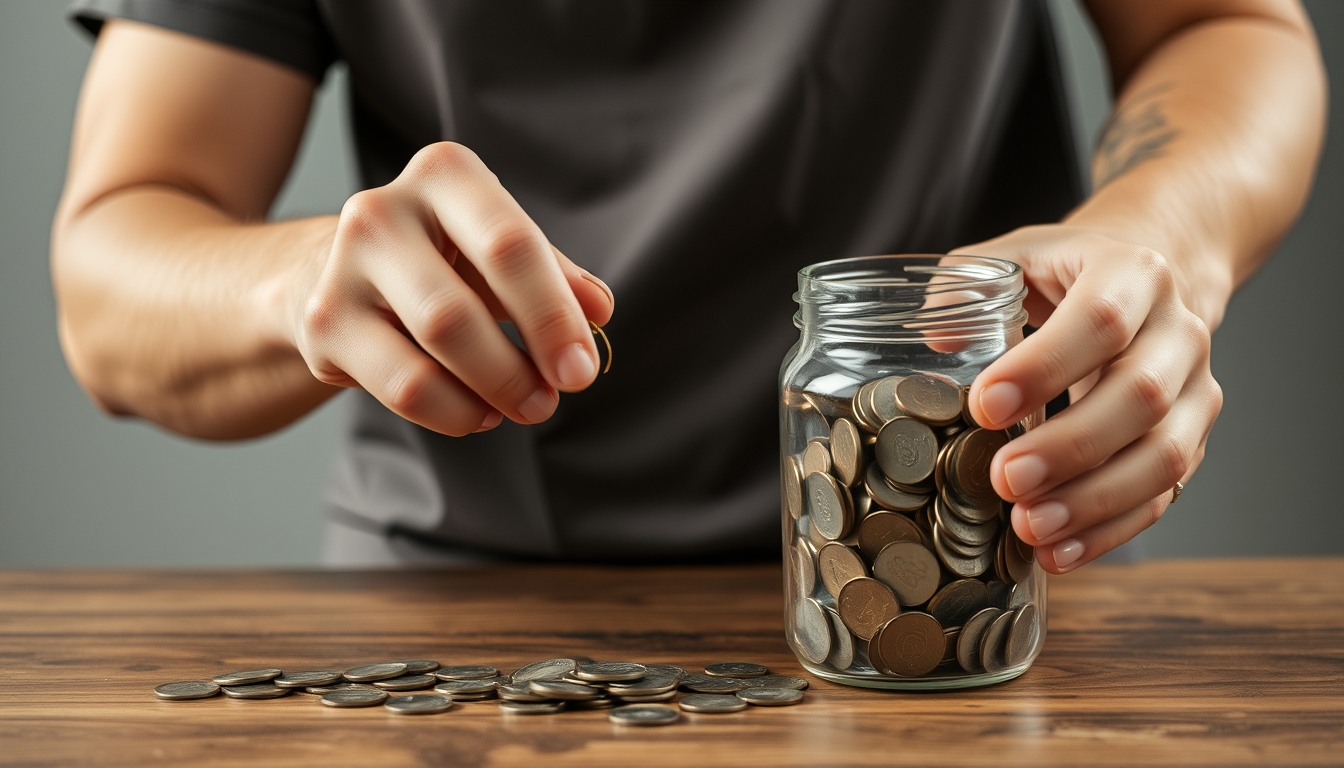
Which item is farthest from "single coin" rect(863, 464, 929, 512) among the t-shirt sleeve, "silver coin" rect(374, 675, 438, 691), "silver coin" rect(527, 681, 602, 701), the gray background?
the gray background

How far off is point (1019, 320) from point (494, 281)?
0.35m

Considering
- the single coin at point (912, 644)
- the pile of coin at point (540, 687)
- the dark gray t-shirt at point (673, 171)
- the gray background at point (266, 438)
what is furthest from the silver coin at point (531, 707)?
the gray background at point (266, 438)

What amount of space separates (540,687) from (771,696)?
0.14 metres

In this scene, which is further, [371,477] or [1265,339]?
[1265,339]

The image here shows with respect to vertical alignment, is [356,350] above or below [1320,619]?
above

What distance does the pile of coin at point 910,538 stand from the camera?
66 centimetres

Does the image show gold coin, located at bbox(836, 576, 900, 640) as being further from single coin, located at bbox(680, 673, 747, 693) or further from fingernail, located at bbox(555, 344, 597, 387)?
fingernail, located at bbox(555, 344, 597, 387)

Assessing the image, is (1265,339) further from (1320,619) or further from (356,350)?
(356,350)

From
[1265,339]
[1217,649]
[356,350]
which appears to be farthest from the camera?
[1265,339]

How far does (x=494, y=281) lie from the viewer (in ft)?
2.11

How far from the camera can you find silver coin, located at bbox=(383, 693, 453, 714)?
690 mm

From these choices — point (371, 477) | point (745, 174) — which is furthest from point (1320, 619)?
point (371, 477)

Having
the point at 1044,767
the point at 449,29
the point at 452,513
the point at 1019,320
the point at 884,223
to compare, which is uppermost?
the point at 449,29

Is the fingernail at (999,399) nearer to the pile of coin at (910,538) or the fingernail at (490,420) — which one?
the pile of coin at (910,538)
